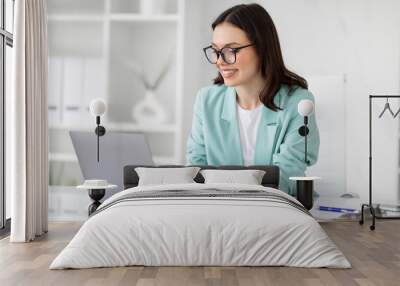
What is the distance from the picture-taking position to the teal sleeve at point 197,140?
20.3 feet

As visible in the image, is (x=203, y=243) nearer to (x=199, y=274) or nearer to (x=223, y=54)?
(x=199, y=274)

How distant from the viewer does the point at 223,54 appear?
6.15 metres

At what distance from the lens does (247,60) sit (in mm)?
5988

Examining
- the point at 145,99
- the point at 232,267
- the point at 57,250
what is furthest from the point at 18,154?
the point at 232,267

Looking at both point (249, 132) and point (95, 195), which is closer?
point (95, 195)

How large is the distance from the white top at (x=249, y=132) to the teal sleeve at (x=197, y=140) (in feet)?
1.36

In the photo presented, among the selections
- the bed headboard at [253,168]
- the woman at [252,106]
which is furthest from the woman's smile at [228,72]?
the bed headboard at [253,168]

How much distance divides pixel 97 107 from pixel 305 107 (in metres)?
2.07

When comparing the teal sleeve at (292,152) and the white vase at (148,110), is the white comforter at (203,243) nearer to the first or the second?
the teal sleeve at (292,152)

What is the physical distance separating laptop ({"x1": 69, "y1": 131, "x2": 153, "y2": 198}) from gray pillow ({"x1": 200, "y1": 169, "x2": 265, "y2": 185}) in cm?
103

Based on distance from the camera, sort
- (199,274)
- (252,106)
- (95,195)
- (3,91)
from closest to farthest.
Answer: (199,274)
(95,195)
(3,91)
(252,106)

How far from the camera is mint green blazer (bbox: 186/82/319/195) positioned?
6027 millimetres

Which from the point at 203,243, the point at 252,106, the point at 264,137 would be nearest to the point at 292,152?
the point at 264,137

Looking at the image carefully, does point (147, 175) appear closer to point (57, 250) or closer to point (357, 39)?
point (57, 250)
